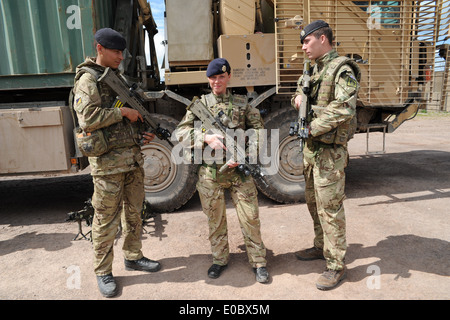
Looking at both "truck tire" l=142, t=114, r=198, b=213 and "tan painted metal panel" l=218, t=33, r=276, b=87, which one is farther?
"truck tire" l=142, t=114, r=198, b=213

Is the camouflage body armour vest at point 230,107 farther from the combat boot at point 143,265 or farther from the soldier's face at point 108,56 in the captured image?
the combat boot at point 143,265

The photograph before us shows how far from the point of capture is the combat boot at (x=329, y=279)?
2.42 m

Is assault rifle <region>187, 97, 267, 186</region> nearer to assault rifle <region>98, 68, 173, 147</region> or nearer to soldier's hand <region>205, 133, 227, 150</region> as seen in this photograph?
soldier's hand <region>205, 133, 227, 150</region>

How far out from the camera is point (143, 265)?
2.82m

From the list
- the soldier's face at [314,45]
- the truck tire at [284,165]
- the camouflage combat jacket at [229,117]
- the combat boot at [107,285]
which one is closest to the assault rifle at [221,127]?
the camouflage combat jacket at [229,117]

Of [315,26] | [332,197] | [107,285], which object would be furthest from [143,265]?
[315,26]

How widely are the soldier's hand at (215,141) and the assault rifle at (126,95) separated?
0.57 meters

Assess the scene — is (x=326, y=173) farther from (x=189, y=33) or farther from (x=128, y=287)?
(x=189, y=33)

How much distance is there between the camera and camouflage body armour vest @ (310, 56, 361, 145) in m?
2.42

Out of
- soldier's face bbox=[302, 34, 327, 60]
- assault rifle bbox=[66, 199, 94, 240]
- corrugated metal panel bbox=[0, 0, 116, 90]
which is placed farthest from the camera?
corrugated metal panel bbox=[0, 0, 116, 90]

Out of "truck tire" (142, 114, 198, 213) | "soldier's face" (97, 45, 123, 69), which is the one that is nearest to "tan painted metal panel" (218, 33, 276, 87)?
"truck tire" (142, 114, 198, 213)

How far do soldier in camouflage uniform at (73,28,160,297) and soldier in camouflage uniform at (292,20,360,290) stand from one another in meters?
1.48

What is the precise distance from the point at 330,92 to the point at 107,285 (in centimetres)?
234
